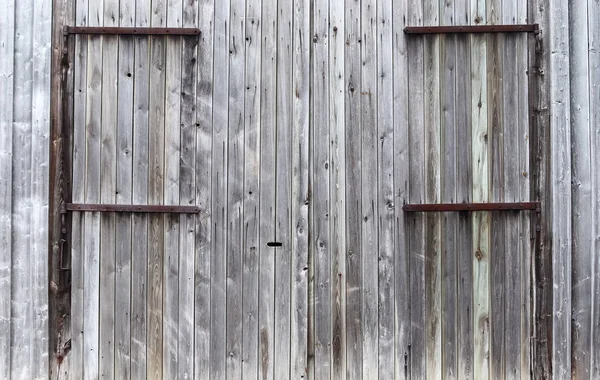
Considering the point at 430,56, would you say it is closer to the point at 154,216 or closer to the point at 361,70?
the point at 361,70

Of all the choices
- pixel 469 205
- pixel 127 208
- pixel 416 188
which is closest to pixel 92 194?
pixel 127 208

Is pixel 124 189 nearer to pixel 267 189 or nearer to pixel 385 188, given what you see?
pixel 267 189

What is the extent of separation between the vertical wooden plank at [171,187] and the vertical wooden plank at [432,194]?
149 centimetres

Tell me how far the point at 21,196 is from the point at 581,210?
3323mm

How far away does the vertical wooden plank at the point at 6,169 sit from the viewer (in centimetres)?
312

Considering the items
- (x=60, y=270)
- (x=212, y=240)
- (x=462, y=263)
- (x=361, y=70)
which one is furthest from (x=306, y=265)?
(x=60, y=270)

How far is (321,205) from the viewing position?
3174 millimetres

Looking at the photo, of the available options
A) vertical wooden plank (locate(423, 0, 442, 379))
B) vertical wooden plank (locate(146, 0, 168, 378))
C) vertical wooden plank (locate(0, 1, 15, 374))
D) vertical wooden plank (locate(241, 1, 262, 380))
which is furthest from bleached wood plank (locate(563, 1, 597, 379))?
vertical wooden plank (locate(0, 1, 15, 374))

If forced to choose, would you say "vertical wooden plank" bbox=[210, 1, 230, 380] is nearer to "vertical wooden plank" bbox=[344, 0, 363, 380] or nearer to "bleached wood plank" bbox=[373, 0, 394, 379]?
"vertical wooden plank" bbox=[344, 0, 363, 380]

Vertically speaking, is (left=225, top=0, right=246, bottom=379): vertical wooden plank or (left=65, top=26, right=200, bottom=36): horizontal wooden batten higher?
(left=65, top=26, right=200, bottom=36): horizontal wooden batten

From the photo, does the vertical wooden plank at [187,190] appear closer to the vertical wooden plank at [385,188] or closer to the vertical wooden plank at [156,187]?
the vertical wooden plank at [156,187]

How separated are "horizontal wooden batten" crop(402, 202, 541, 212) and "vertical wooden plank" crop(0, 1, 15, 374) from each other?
236 cm

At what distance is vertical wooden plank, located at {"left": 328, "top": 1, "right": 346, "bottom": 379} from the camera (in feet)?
10.4

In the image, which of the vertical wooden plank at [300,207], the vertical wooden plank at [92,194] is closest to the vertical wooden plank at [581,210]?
the vertical wooden plank at [300,207]
